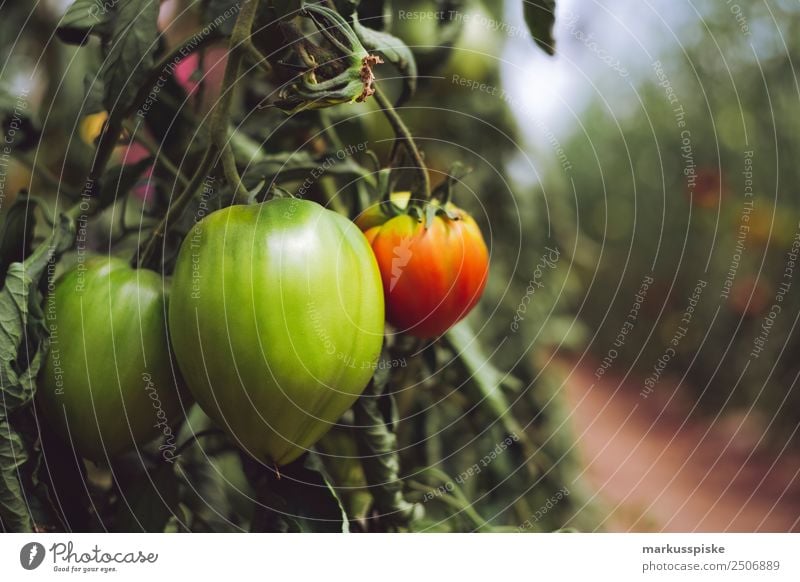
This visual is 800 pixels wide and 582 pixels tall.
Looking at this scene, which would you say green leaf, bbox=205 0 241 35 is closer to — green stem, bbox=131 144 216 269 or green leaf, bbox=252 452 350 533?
green stem, bbox=131 144 216 269

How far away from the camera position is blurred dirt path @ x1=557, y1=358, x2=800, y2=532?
552 mm

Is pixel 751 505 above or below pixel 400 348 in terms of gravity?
below

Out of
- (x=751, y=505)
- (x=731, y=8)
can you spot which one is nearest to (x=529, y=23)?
(x=731, y=8)

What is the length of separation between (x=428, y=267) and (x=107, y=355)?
128mm

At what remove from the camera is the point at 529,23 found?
33cm

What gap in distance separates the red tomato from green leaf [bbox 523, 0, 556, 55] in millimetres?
89

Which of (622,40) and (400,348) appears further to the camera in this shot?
(622,40)

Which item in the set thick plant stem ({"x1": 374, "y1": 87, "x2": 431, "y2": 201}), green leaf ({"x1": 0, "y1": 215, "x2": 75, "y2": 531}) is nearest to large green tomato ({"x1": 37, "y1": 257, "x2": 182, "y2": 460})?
green leaf ({"x1": 0, "y1": 215, "x2": 75, "y2": 531})

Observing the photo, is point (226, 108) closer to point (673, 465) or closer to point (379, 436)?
point (379, 436)

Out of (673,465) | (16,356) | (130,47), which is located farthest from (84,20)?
(673,465)

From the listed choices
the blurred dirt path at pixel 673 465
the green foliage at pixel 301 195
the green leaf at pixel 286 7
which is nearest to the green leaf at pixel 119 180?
the green foliage at pixel 301 195

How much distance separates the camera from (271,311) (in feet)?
0.83

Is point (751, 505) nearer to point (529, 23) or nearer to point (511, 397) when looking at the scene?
point (511, 397)
